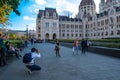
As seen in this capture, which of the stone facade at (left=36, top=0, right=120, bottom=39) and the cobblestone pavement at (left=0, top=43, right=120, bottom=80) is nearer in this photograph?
the cobblestone pavement at (left=0, top=43, right=120, bottom=80)

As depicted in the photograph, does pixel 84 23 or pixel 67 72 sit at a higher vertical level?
pixel 84 23

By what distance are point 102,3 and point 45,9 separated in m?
46.0

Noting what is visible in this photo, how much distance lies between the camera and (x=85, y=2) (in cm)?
12219

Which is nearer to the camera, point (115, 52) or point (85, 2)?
point (115, 52)

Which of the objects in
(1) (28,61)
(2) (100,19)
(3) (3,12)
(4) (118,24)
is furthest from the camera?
(2) (100,19)

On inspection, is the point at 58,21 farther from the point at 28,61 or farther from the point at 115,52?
the point at 28,61

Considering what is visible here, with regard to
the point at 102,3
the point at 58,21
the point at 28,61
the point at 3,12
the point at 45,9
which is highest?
the point at 102,3

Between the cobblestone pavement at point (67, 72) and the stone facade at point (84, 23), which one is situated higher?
the stone facade at point (84, 23)

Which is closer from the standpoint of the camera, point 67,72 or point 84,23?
point 67,72

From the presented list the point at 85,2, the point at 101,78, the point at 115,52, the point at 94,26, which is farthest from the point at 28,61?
the point at 85,2

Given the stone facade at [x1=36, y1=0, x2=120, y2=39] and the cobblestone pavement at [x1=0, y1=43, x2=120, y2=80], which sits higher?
the stone facade at [x1=36, y1=0, x2=120, y2=39]

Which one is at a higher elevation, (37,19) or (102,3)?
(102,3)

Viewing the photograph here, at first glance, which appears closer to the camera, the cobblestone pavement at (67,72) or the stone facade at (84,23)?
the cobblestone pavement at (67,72)

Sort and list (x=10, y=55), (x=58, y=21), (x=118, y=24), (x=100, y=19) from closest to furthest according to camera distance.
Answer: (x=10, y=55), (x=118, y=24), (x=100, y=19), (x=58, y=21)
